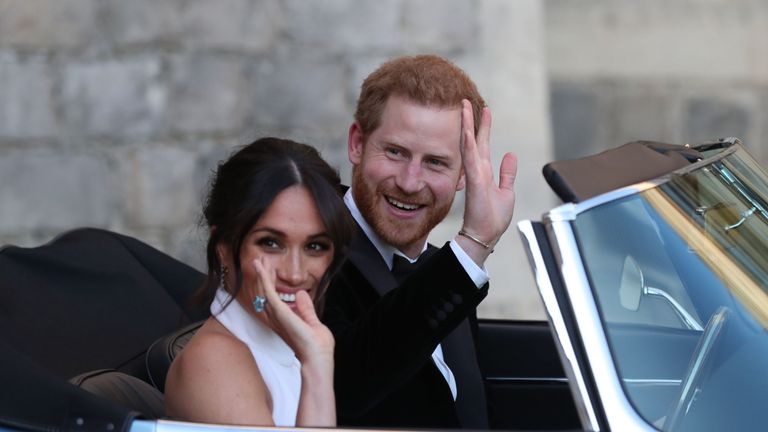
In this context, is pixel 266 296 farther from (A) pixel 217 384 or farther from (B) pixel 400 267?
(B) pixel 400 267

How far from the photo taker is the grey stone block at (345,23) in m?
6.24

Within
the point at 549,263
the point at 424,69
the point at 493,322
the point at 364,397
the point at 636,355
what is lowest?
the point at 493,322

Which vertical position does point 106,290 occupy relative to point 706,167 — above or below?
below

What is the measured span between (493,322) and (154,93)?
8.50 ft

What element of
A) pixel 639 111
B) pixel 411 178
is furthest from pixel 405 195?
pixel 639 111

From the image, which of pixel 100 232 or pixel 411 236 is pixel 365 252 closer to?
pixel 411 236

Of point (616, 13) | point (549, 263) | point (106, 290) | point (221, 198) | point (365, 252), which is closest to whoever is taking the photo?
point (549, 263)

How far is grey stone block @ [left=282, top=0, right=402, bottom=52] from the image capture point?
624 cm

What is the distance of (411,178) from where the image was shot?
126 inches

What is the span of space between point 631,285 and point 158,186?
3851 mm

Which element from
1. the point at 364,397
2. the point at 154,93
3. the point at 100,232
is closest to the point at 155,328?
the point at 100,232

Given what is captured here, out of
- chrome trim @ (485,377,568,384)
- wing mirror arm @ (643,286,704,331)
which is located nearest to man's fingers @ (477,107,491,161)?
wing mirror arm @ (643,286,704,331)

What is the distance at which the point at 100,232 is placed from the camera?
3.89 metres

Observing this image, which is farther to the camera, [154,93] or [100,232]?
[154,93]
